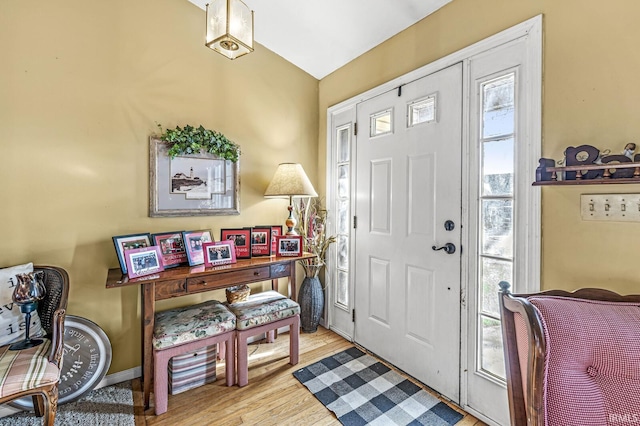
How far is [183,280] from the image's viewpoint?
1.91m

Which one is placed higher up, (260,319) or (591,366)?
(591,366)

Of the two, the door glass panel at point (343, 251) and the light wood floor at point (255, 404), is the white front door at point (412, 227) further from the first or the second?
the light wood floor at point (255, 404)

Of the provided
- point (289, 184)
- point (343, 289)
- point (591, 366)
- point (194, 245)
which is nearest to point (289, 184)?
point (289, 184)

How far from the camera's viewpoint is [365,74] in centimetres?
252

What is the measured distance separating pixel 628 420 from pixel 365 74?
2475 mm

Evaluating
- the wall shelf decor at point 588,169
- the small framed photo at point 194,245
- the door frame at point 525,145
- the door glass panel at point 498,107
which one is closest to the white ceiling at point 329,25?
the door frame at point 525,145

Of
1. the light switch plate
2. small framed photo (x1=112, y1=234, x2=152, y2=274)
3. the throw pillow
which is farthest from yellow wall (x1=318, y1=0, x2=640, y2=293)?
the throw pillow

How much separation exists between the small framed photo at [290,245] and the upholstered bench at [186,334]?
61 centimetres

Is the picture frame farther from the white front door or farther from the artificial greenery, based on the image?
the white front door

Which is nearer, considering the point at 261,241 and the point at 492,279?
the point at 492,279

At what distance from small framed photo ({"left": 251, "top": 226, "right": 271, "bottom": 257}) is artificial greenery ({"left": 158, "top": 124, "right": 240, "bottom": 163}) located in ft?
2.05

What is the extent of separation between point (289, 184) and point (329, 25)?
1.26 metres

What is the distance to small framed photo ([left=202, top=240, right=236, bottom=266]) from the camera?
2.10 meters

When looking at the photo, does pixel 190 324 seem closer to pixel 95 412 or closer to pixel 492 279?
pixel 95 412
